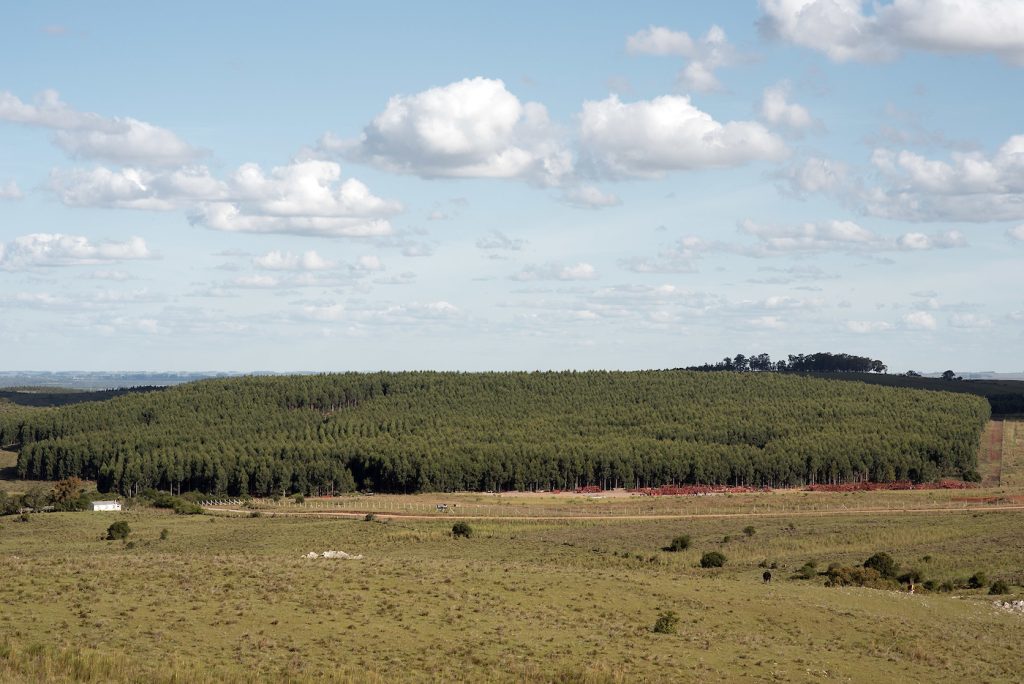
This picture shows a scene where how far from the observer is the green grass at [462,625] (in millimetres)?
36656

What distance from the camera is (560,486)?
556 ft

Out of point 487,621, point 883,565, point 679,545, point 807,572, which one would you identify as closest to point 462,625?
point 487,621

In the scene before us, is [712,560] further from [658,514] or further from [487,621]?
[658,514]

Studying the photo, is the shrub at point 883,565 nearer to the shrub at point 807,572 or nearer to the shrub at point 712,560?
the shrub at point 807,572

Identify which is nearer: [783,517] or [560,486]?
[783,517]

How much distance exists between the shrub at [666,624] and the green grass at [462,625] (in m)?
0.69

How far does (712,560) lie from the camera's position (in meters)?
75.6

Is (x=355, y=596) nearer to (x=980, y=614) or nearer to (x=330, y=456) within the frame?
(x=980, y=614)

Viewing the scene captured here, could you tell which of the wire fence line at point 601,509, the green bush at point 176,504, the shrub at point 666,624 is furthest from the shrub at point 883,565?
the green bush at point 176,504

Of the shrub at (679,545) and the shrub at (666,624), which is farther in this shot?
the shrub at (679,545)

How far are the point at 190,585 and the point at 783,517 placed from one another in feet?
264

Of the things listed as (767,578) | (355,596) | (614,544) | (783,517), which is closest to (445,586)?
(355,596)

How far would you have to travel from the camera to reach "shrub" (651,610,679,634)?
1779 inches

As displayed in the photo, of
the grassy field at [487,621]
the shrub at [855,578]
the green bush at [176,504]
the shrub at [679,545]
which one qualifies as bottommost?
the green bush at [176,504]
